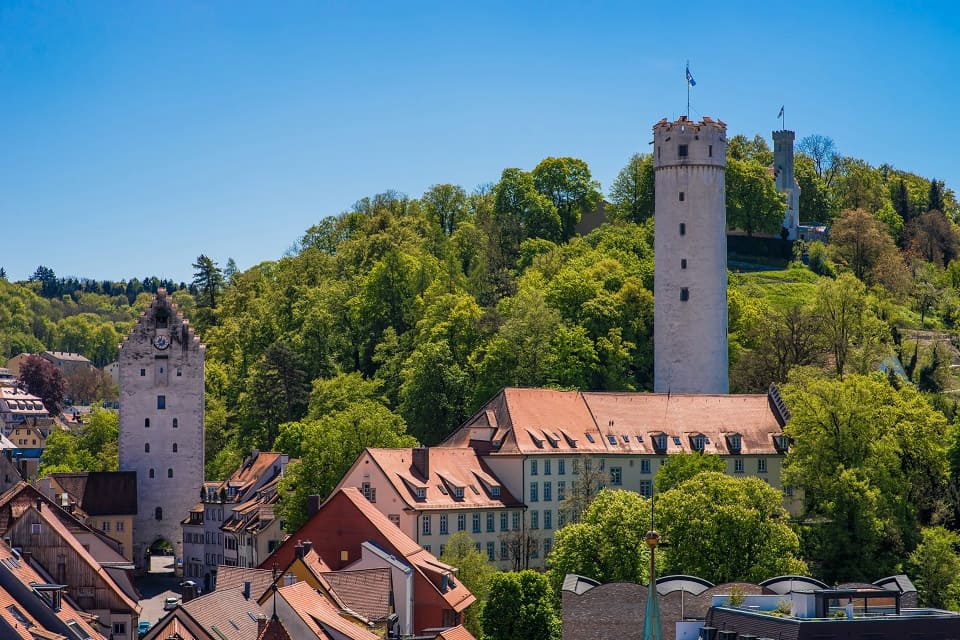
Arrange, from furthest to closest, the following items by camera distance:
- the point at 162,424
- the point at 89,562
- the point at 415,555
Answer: the point at 162,424
the point at 415,555
the point at 89,562

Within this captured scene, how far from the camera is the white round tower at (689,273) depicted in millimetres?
97000

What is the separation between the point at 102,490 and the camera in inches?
4021

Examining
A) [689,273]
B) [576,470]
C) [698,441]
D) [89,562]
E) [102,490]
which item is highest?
[689,273]

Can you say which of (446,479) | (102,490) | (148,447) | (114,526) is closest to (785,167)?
(148,447)

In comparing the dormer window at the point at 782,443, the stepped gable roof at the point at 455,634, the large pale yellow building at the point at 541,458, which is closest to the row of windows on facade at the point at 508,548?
the large pale yellow building at the point at 541,458

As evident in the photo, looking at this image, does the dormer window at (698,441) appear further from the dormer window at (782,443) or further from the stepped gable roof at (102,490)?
the stepped gable roof at (102,490)

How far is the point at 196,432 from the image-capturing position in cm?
10531

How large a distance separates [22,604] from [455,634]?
1497 centimetres

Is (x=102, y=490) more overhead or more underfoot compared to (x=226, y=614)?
more overhead

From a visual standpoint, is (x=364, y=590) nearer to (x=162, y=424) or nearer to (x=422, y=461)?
(x=422, y=461)

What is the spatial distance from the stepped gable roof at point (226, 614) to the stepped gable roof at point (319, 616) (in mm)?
1361

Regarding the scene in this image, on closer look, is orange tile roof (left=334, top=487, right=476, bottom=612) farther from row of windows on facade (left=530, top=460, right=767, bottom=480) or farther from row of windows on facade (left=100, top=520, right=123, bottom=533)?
row of windows on facade (left=100, top=520, right=123, bottom=533)

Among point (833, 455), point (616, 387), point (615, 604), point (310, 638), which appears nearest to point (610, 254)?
point (616, 387)

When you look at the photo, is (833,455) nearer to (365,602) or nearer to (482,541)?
(482,541)
